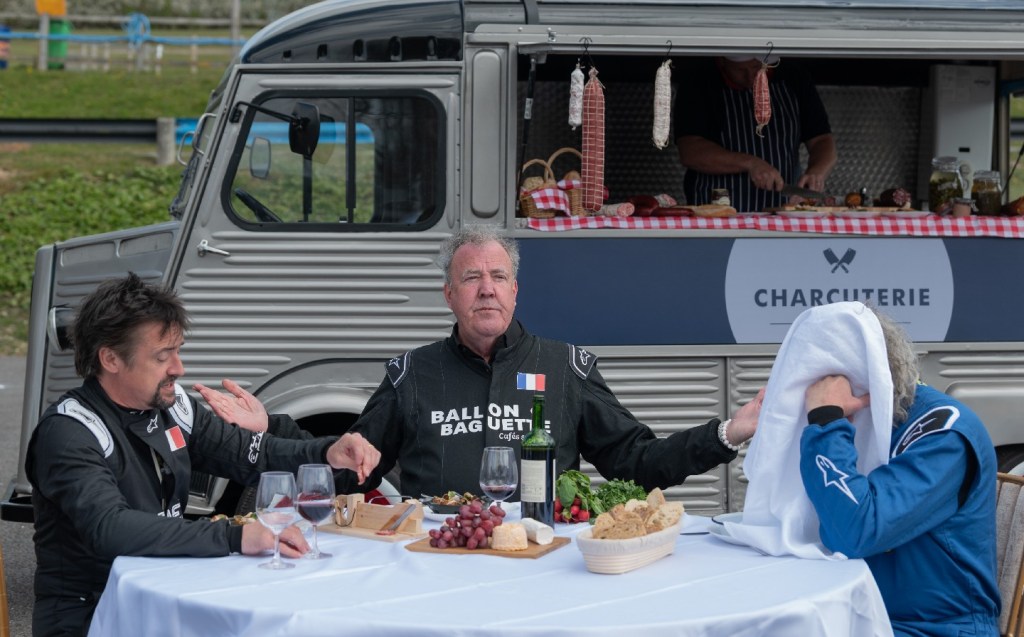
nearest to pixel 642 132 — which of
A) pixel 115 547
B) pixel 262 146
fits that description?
pixel 262 146

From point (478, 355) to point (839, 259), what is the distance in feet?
7.36

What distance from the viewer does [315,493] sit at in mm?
3080

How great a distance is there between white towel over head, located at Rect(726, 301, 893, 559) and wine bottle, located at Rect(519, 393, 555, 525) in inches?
18.5

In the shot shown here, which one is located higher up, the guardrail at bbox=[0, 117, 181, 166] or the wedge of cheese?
the guardrail at bbox=[0, 117, 181, 166]

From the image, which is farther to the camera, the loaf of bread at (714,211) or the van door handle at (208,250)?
the loaf of bread at (714,211)

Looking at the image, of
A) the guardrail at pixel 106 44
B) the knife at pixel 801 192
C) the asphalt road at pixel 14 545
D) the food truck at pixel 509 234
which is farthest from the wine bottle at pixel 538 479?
the guardrail at pixel 106 44

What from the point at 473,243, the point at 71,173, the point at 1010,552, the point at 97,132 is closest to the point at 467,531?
the point at 473,243

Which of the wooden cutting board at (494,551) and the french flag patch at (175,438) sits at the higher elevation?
the french flag patch at (175,438)

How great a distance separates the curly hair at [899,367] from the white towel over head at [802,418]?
0.07 meters

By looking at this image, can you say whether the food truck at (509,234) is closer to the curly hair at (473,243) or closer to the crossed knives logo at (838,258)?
the crossed knives logo at (838,258)

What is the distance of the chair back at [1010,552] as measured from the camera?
138 inches

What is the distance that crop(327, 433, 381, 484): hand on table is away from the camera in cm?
368

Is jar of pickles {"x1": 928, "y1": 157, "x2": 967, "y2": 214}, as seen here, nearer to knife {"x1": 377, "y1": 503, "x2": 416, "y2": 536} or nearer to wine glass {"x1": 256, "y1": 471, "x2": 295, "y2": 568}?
knife {"x1": 377, "y1": 503, "x2": 416, "y2": 536}

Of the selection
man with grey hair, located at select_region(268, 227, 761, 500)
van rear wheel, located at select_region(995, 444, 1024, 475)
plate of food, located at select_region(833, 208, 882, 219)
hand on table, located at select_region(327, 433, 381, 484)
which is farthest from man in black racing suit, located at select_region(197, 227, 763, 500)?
van rear wheel, located at select_region(995, 444, 1024, 475)
